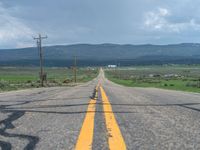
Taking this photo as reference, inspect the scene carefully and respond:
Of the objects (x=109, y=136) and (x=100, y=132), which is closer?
(x=109, y=136)

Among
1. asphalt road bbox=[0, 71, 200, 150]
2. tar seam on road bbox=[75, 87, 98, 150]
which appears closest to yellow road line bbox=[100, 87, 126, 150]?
asphalt road bbox=[0, 71, 200, 150]

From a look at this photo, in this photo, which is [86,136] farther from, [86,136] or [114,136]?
[114,136]

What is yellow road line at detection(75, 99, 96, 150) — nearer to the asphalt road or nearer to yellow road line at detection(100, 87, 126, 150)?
the asphalt road

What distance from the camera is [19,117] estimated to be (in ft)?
25.7

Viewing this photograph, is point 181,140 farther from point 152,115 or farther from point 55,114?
point 55,114

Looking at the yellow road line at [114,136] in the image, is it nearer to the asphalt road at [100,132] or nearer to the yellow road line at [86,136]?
the asphalt road at [100,132]

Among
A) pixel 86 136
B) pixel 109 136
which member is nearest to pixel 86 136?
pixel 86 136

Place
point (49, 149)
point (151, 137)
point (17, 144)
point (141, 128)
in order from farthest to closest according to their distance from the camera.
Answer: point (141, 128), point (151, 137), point (17, 144), point (49, 149)

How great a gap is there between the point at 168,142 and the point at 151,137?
39 centimetres

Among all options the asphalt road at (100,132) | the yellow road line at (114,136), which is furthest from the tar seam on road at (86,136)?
the yellow road line at (114,136)

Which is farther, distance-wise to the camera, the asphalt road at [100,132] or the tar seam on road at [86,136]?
the asphalt road at [100,132]

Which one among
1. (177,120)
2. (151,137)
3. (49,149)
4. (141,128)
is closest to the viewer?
(49,149)

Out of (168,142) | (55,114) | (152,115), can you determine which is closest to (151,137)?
(168,142)

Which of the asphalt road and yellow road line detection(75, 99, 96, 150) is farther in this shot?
the asphalt road
